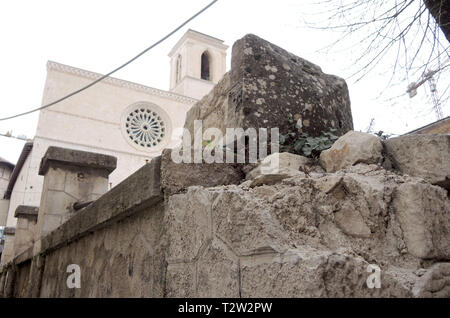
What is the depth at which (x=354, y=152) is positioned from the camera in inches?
59.6

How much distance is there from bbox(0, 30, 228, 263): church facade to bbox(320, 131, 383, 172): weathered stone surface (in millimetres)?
15707

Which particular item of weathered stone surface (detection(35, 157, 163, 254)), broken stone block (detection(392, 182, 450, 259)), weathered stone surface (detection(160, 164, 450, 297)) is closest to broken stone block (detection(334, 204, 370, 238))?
weathered stone surface (detection(160, 164, 450, 297))

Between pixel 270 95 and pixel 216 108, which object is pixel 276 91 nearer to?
pixel 270 95

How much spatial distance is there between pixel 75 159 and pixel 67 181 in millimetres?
281

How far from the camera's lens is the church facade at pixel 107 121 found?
17.0 meters

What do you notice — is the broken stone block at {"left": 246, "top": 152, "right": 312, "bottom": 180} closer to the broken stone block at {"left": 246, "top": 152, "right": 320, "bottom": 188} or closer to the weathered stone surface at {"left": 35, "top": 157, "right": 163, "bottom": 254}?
the broken stone block at {"left": 246, "top": 152, "right": 320, "bottom": 188}

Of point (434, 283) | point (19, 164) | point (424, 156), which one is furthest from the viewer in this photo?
point (19, 164)

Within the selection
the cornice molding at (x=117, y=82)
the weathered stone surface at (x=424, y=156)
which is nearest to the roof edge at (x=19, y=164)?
the cornice molding at (x=117, y=82)

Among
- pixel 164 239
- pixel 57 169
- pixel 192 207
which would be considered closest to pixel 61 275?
pixel 57 169

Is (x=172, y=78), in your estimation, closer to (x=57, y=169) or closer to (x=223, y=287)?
(x=57, y=169)

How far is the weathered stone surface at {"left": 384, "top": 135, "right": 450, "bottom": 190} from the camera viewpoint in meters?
1.36

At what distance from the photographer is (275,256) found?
1.05 metres

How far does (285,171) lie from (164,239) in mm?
606

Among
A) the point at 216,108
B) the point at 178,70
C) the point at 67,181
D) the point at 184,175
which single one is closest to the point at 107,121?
the point at 178,70
